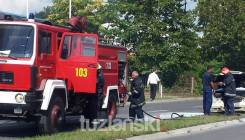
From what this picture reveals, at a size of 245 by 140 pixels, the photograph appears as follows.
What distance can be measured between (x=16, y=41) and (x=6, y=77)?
89 centimetres

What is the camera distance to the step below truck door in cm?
1558

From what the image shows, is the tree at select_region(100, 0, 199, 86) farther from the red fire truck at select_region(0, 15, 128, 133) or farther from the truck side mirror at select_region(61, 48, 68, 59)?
the truck side mirror at select_region(61, 48, 68, 59)

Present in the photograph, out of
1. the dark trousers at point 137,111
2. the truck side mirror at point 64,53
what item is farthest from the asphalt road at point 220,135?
the truck side mirror at point 64,53

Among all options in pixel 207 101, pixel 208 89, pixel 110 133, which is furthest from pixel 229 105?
pixel 110 133

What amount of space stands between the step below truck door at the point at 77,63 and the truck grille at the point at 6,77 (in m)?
1.64

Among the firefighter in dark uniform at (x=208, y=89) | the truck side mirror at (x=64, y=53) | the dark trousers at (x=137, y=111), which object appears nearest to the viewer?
the truck side mirror at (x=64, y=53)

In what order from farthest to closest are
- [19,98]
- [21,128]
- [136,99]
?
[136,99], [21,128], [19,98]

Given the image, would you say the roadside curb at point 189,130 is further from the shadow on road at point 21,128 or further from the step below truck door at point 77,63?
the shadow on road at point 21,128

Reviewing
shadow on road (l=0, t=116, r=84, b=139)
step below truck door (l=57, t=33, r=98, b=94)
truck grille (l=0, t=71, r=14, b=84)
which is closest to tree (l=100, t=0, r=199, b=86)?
shadow on road (l=0, t=116, r=84, b=139)

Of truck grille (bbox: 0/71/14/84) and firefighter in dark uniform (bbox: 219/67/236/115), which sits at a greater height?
truck grille (bbox: 0/71/14/84)

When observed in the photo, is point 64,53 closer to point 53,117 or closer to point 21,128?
point 53,117

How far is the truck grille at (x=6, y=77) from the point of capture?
46.4 feet

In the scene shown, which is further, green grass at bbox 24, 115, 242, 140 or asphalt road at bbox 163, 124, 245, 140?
asphalt road at bbox 163, 124, 245, 140

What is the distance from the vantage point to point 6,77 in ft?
46.5
